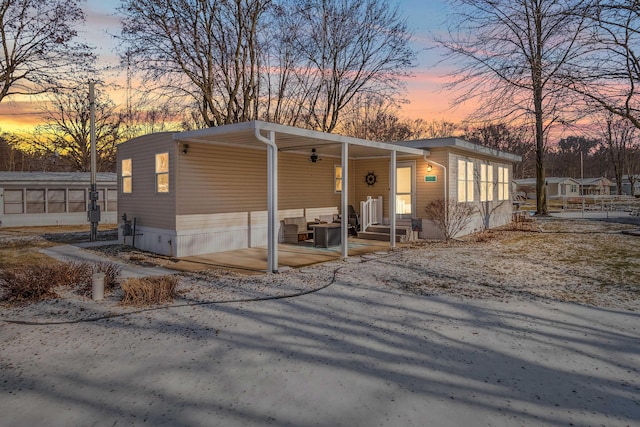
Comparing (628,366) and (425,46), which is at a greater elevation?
(425,46)

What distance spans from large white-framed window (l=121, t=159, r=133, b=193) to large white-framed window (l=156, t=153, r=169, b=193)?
1.66 metres

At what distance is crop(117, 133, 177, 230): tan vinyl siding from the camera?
9.23 m

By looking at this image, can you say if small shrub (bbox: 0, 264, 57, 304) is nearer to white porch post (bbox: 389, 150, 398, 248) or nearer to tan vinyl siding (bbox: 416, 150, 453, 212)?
white porch post (bbox: 389, 150, 398, 248)

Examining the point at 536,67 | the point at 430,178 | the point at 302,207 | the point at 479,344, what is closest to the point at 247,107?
the point at 302,207

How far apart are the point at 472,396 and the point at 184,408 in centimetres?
209

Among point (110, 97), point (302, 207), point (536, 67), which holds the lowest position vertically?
point (302, 207)

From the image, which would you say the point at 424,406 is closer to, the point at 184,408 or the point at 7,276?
the point at 184,408

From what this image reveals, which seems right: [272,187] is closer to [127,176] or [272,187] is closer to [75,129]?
[127,176]

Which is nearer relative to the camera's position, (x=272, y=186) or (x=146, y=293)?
(x=146, y=293)

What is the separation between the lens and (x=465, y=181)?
44.7 feet

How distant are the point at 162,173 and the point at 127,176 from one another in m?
2.20

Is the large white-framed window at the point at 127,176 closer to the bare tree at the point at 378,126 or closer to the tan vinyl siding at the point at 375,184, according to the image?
the tan vinyl siding at the point at 375,184

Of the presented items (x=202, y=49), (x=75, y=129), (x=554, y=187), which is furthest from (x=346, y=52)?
(x=554, y=187)

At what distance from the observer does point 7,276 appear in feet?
19.7
